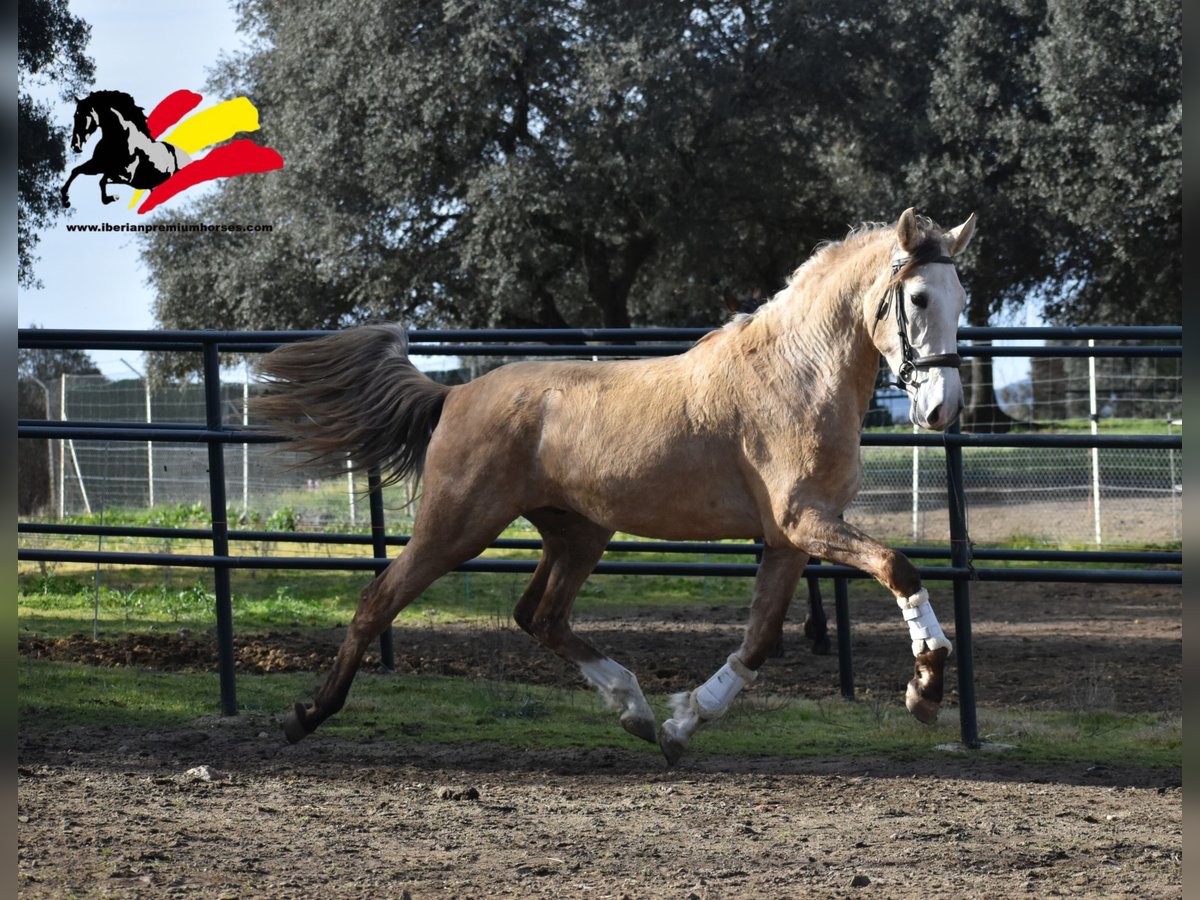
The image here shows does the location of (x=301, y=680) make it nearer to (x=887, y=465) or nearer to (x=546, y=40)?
(x=887, y=465)

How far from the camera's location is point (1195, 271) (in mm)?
1270

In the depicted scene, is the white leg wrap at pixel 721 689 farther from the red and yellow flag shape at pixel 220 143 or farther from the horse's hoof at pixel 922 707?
the red and yellow flag shape at pixel 220 143

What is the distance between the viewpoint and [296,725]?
4.99m

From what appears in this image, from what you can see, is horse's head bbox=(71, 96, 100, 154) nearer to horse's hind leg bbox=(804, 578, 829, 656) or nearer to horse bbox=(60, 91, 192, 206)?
horse bbox=(60, 91, 192, 206)

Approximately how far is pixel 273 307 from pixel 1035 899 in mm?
19945

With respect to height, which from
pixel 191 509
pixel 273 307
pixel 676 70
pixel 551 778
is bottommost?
pixel 551 778

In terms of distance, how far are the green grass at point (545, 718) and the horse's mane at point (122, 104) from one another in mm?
6448

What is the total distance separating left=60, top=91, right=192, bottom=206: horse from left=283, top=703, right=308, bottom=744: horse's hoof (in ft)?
24.1

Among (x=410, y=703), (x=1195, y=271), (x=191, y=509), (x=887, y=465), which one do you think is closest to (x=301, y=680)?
(x=410, y=703)

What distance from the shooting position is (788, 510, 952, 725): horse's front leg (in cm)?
419

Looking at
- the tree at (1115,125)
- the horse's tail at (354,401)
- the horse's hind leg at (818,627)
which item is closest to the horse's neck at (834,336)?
the horse's tail at (354,401)

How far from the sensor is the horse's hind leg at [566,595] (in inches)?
198

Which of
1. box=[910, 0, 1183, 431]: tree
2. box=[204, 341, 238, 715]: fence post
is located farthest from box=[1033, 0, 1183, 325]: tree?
box=[204, 341, 238, 715]: fence post

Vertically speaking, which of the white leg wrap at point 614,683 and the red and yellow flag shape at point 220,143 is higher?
the red and yellow flag shape at point 220,143
